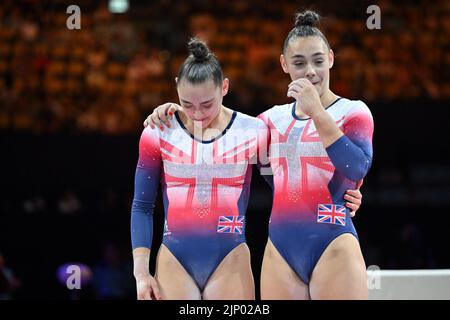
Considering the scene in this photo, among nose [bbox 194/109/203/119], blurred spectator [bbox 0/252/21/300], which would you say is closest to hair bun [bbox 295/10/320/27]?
nose [bbox 194/109/203/119]

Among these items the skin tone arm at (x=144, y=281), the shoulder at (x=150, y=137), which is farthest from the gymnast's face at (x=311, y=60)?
the skin tone arm at (x=144, y=281)

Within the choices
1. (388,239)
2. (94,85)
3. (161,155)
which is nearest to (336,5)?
(94,85)

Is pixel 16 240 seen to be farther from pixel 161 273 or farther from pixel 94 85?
pixel 161 273

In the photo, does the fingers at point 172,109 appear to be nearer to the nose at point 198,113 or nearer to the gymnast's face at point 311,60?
the nose at point 198,113

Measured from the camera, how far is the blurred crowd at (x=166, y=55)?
304 inches

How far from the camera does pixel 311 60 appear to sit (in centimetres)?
273

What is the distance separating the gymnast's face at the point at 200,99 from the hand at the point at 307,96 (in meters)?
0.31

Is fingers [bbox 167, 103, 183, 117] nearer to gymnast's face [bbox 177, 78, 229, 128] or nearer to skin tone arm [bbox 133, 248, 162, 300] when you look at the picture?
gymnast's face [bbox 177, 78, 229, 128]

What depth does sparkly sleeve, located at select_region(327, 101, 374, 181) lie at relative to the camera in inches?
100

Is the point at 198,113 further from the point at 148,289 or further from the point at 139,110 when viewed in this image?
the point at 139,110

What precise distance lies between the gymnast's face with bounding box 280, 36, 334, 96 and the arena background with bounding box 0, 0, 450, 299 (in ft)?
11.1

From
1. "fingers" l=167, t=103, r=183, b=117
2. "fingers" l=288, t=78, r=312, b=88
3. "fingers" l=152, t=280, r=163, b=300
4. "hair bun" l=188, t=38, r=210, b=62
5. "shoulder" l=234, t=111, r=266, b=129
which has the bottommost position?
"fingers" l=152, t=280, r=163, b=300

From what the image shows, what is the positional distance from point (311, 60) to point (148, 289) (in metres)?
1.09

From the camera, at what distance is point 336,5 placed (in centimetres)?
938
